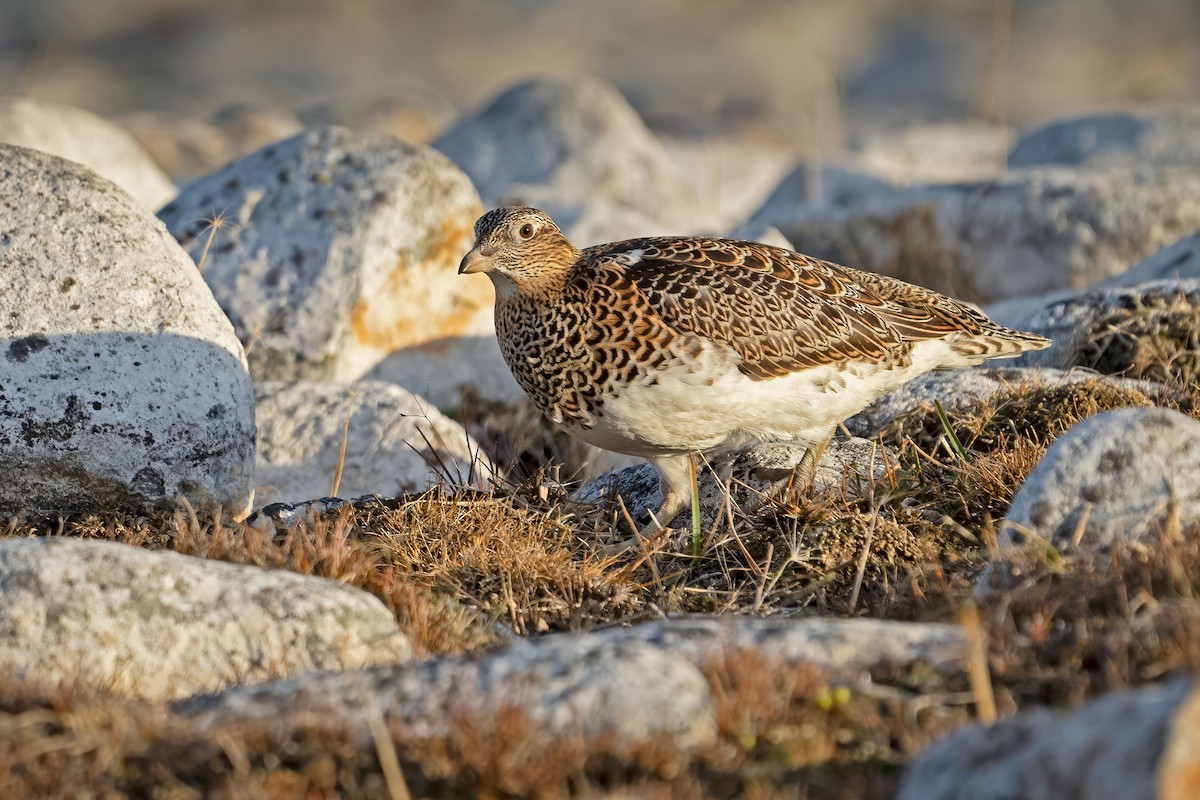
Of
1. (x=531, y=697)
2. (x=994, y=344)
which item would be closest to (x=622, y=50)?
(x=994, y=344)

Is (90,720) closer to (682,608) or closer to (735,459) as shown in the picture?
(682,608)

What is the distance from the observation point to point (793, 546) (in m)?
5.64

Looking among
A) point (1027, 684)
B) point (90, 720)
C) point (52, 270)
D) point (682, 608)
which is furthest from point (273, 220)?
point (1027, 684)

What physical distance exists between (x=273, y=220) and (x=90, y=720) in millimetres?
5497

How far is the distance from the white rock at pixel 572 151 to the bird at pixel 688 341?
6471 millimetres

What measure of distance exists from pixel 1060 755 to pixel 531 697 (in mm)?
1347

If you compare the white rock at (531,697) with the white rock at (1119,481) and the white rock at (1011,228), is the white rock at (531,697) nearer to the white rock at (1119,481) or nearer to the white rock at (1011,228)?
Answer: the white rock at (1119,481)

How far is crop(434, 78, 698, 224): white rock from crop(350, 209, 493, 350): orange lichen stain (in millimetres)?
4016

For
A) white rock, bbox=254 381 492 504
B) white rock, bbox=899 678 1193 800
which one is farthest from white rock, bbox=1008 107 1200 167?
white rock, bbox=899 678 1193 800

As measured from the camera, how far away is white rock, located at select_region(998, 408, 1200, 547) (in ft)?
15.0

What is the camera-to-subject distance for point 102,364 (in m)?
5.92

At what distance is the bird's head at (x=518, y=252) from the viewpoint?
20.6ft

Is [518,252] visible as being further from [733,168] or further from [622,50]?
[622,50]

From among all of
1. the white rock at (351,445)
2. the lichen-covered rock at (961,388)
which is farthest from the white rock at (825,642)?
the white rock at (351,445)
